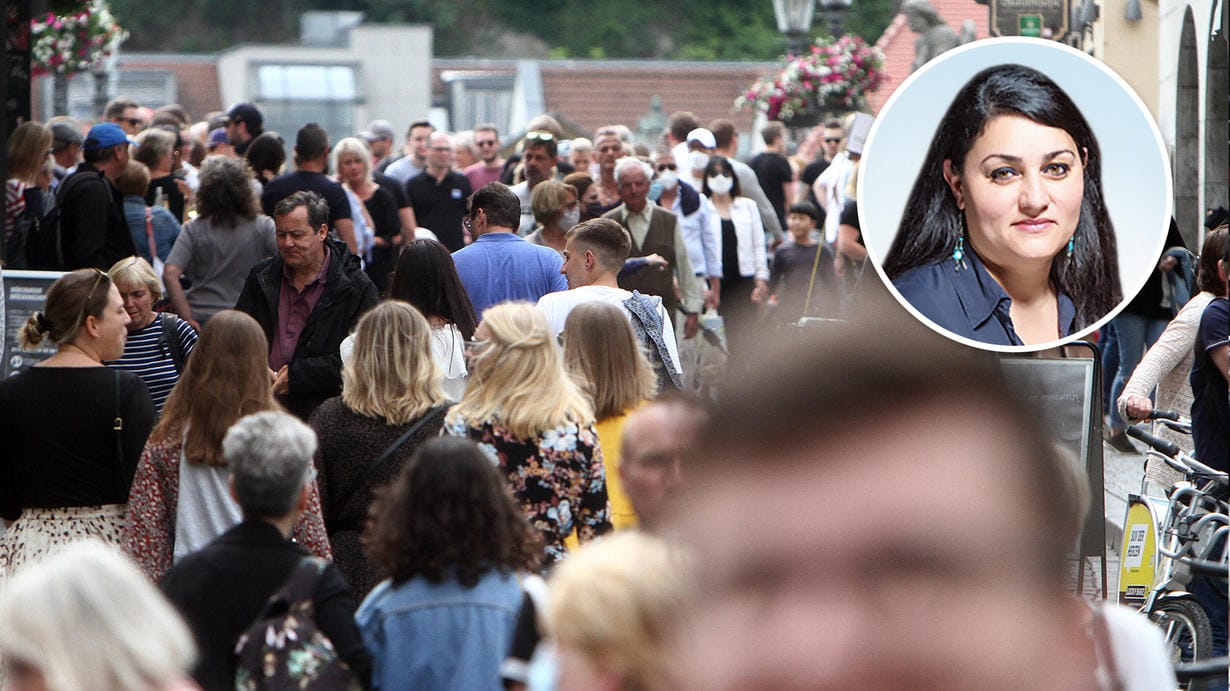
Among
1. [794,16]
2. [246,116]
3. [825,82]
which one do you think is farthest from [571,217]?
[794,16]

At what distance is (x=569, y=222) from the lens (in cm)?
963

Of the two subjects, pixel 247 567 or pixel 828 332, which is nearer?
pixel 828 332

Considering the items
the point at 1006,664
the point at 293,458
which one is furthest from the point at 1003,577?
the point at 293,458

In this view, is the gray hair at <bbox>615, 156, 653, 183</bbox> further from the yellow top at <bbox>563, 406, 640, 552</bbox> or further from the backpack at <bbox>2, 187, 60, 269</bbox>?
the yellow top at <bbox>563, 406, 640, 552</bbox>

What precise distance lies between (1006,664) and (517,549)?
358 centimetres

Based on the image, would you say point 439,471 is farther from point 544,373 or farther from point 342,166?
point 342,166

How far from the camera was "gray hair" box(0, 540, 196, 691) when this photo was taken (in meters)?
2.72

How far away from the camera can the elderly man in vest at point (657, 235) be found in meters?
10.1

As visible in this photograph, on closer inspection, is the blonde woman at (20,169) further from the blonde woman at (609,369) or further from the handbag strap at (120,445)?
the blonde woman at (609,369)

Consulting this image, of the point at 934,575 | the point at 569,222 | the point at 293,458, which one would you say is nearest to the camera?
the point at 934,575

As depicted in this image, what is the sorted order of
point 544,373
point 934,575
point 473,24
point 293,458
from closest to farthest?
point 934,575 → point 293,458 → point 544,373 → point 473,24

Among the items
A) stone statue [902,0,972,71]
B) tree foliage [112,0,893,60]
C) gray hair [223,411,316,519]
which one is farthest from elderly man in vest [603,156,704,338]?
tree foliage [112,0,893,60]

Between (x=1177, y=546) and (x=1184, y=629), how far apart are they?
1.00 feet

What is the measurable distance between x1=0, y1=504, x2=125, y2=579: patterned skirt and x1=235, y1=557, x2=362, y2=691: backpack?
1679 mm
